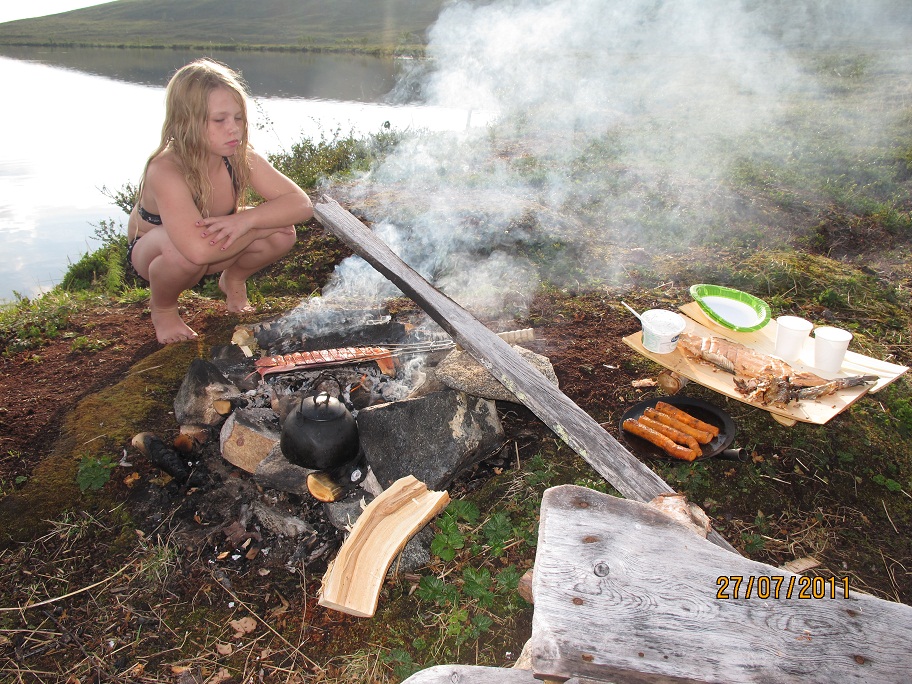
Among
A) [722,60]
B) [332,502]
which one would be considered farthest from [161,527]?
[722,60]

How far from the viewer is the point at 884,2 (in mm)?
15711

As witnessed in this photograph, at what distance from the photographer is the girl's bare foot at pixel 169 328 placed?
3.91 metres

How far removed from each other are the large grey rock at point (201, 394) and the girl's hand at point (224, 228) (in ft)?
2.49

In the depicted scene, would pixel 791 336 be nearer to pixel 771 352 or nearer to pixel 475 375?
pixel 771 352

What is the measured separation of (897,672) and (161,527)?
9.37 feet

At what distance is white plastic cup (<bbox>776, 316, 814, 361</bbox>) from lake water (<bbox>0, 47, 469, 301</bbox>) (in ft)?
24.1

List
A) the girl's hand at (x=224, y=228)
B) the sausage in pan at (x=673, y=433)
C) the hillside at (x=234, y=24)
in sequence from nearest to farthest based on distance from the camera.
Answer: the sausage in pan at (x=673, y=433), the girl's hand at (x=224, y=228), the hillside at (x=234, y=24)

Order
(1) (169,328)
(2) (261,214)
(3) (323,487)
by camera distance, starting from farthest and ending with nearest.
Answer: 1. (1) (169,328)
2. (2) (261,214)
3. (3) (323,487)

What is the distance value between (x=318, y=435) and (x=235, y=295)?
7.01 feet

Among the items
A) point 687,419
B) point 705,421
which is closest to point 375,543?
point 687,419

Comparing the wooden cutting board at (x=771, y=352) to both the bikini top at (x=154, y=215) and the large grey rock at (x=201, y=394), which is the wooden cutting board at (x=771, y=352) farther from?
the bikini top at (x=154, y=215)

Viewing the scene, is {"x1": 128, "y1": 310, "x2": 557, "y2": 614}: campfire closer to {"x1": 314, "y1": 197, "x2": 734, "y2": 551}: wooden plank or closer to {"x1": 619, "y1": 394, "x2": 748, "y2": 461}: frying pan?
{"x1": 314, "y1": 197, "x2": 734, "y2": 551}: wooden plank

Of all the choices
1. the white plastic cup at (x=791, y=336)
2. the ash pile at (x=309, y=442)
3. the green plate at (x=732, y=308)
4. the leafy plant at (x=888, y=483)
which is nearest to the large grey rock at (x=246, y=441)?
the ash pile at (x=309, y=442)

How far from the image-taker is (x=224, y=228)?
348 centimetres
